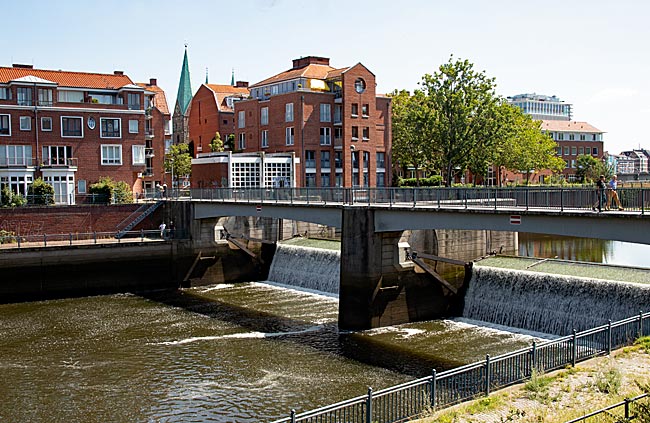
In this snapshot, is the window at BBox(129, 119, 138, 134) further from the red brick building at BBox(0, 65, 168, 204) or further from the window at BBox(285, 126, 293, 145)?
the window at BBox(285, 126, 293, 145)

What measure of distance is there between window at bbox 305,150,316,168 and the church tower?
164ft

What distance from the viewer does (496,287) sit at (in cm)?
3400

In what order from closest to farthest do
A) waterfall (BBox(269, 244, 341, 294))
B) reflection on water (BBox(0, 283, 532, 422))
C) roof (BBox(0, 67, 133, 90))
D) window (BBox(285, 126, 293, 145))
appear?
reflection on water (BBox(0, 283, 532, 422)), waterfall (BBox(269, 244, 341, 294)), roof (BBox(0, 67, 133, 90)), window (BBox(285, 126, 293, 145))

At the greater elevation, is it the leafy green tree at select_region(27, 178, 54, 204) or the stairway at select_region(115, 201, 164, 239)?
the leafy green tree at select_region(27, 178, 54, 204)

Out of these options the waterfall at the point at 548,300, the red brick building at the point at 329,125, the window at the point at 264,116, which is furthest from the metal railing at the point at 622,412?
the window at the point at 264,116

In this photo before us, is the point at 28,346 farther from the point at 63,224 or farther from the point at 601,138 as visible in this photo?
the point at 601,138

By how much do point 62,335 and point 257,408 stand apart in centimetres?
1407

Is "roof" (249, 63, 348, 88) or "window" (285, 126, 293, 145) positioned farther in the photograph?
"roof" (249, 63, 348, 88)

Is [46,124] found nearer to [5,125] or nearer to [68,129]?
[68,129]

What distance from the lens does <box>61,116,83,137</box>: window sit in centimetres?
5975

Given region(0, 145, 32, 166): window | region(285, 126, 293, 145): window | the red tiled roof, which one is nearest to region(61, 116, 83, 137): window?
region(0, 145, 32, 166): window

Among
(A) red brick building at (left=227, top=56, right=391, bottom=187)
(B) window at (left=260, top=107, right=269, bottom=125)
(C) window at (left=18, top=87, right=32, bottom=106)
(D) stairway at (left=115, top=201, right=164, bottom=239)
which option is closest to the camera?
(D) stairway at (left=115, top=201, right=164, bottom=239)

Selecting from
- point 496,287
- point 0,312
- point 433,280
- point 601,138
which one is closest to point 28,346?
point 0,312

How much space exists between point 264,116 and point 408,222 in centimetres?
4294
